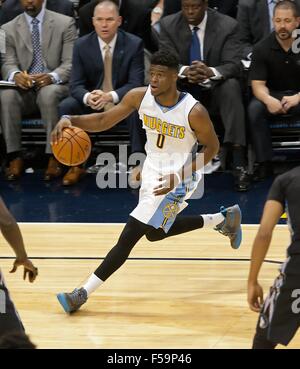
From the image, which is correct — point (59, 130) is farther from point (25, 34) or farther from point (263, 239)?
point (25, 34)

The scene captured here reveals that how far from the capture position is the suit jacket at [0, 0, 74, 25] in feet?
34.7

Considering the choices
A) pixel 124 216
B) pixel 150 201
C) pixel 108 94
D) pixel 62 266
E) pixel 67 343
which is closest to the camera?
pixel 67 343

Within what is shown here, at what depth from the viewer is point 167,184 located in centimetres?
638

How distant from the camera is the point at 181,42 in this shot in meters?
9.92

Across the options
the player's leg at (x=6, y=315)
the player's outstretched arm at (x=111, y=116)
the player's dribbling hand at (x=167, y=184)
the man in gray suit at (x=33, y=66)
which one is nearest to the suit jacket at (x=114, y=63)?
the man in gray suit at (x=33, y=66)

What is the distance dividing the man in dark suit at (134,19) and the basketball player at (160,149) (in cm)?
367

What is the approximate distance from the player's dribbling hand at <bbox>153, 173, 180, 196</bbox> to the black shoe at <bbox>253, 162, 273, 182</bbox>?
3517mm

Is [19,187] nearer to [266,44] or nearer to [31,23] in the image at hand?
[31,23]

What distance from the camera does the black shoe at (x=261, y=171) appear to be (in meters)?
9.88

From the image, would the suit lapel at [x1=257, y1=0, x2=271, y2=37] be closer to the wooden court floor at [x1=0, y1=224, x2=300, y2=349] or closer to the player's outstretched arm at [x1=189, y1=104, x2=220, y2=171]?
the wooden court floor at [x1=0, y1=224, x2=300, y2=349]

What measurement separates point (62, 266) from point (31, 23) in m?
3.70

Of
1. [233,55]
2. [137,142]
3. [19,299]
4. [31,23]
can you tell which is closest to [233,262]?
[19,299]

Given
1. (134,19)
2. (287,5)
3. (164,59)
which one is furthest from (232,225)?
(134,19)

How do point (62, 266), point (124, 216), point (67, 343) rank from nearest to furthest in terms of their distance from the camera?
1. point (67, 343)
2. point (62, 266)
3. point (124, 216)
